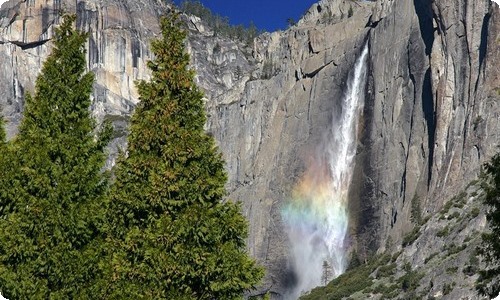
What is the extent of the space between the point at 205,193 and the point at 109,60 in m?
161

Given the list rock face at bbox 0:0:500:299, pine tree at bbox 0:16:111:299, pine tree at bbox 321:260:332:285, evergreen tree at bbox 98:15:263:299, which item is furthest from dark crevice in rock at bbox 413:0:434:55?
evergreen tree at bbox 98:15:263:299

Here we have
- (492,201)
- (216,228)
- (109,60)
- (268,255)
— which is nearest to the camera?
(216,228)

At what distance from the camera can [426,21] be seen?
103 m

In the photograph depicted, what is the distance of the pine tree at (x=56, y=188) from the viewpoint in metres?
14.9

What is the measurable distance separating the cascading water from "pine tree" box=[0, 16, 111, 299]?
93232 millimetres

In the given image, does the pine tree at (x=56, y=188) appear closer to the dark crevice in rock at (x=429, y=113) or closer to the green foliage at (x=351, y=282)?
the green foliage at (x=351, y=282)

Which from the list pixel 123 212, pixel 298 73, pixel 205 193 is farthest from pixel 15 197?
pixel 298 73

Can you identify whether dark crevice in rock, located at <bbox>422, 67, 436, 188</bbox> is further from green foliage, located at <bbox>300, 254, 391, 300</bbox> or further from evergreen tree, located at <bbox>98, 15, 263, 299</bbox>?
evergreen tree, located at <bbox>98, 15, 263, 299</bbox>

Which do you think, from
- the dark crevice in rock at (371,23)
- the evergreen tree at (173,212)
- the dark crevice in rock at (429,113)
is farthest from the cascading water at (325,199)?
the evergreen tree at (173,212)

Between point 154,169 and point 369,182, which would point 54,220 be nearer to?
point 154,169

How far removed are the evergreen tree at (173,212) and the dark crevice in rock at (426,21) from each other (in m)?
88.1

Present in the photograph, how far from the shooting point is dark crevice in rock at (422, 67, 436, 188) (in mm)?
95438

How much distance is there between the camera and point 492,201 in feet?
52.8

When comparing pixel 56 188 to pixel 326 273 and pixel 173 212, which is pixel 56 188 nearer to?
pixel 173 212
